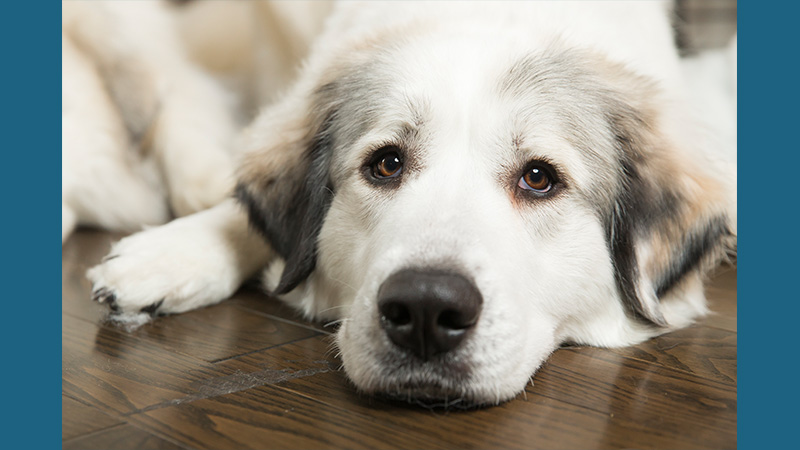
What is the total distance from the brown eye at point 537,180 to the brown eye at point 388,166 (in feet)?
0.87

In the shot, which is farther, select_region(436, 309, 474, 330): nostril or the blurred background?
the blurred background

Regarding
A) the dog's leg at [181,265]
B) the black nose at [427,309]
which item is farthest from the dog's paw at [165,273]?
the black nose at [427,309]

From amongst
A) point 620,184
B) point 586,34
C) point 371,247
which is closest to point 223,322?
point 371,247

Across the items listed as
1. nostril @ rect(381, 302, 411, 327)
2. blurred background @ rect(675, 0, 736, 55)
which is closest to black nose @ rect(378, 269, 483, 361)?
nostril @ rect(381, 302, 411, 327)

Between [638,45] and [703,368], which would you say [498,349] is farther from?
[638,45]

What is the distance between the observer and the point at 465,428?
1359 mm

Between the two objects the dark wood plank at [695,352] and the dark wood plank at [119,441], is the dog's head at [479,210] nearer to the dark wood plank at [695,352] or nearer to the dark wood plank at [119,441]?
the dark wood plank at [695,352]

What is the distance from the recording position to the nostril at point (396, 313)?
1.36 metres

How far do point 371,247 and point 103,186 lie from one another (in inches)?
68.4

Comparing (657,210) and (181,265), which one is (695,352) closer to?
(657,210)

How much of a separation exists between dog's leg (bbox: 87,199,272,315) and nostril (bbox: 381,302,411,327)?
2.66 feet

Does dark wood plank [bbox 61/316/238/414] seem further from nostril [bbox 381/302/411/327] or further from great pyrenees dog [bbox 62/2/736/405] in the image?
nostril [bbox 381/302/411/327]

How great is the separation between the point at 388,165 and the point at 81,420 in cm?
81

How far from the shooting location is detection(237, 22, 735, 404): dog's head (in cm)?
141
